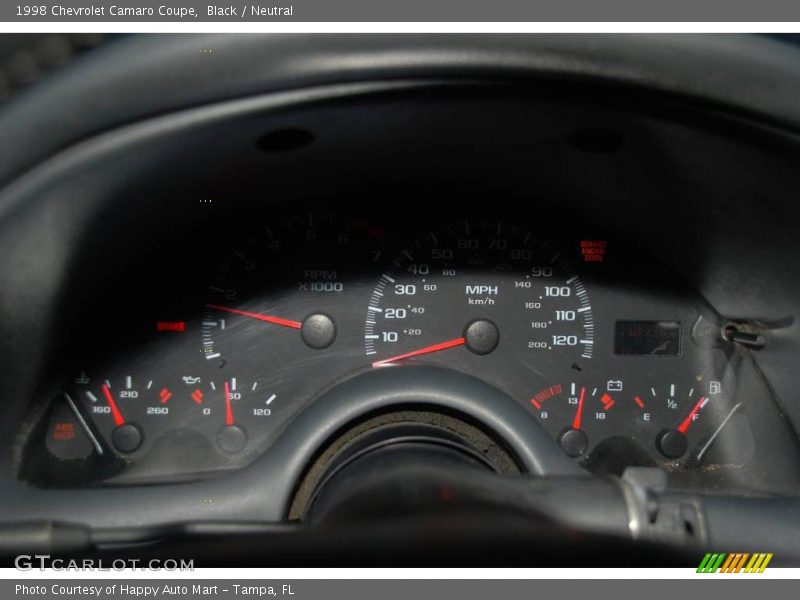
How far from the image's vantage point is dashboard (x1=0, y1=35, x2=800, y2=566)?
4.36 ft

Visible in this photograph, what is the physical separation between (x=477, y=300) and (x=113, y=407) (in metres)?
0.74

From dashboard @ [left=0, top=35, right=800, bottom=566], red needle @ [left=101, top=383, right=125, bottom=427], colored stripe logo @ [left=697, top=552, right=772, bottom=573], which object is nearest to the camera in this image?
colored stripe logo @ [left=697, top=552, right=772, bottom=573]

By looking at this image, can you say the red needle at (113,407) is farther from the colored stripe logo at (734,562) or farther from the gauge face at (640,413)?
the colored stripe logo at (734,562)

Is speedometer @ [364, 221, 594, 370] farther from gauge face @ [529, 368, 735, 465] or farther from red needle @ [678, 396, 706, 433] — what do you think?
red needle @ [678, 396, 706, 433]

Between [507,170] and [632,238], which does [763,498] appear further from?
[507,170]

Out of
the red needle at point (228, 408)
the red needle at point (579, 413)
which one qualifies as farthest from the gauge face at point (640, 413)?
the red needle at point (228, 408)

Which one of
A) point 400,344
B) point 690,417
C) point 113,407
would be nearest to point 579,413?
point 690,417

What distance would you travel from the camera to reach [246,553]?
1210 millimetres

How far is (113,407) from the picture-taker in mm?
1843

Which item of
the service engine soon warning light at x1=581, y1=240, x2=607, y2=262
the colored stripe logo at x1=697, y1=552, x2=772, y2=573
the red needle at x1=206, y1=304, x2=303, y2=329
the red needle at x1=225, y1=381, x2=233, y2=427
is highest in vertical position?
the service engine soon warning light at x1=581, y1=240, x2=607, y2=262

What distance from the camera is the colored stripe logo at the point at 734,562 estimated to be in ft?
4.00

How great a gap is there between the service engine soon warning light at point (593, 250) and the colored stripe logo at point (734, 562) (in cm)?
64
